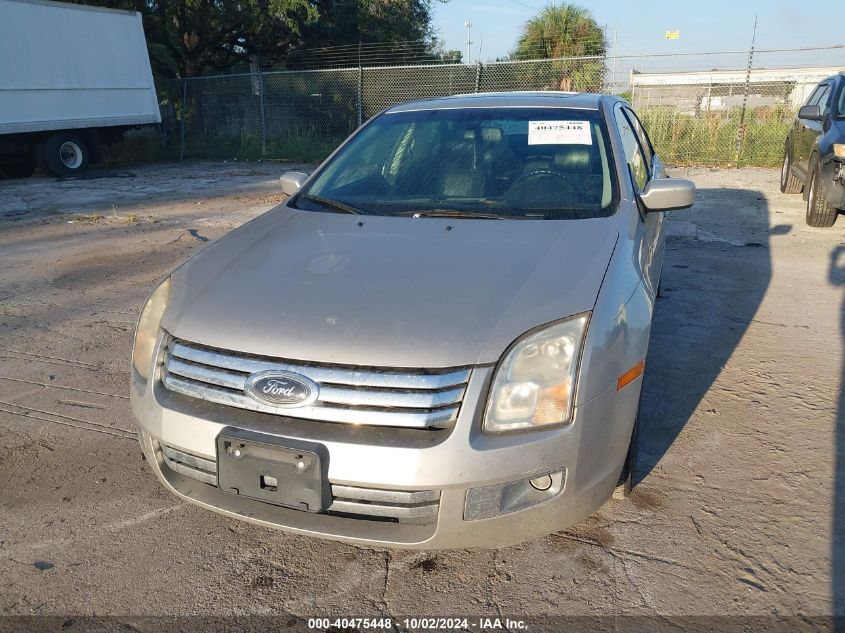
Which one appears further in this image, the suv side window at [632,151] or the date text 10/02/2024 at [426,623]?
the suv side window at [632,151]

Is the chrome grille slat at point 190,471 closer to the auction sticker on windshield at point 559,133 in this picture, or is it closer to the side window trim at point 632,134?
the auction sticker on windshield at point 559,133

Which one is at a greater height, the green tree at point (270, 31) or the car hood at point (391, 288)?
the green tree at point (270, 31)

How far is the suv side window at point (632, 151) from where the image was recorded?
342cm

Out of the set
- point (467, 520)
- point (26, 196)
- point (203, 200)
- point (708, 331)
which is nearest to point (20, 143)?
point (26, 196)

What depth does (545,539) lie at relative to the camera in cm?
249

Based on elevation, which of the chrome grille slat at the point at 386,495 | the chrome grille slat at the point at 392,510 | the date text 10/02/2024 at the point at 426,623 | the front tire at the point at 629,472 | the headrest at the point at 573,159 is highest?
the headrest at the point at 573,159

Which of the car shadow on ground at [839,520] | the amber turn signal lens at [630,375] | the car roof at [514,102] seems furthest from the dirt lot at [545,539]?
the car roof at [514,102]

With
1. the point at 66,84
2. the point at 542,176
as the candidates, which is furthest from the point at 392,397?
the point at 66,84

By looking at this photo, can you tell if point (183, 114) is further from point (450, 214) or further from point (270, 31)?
point (450, 214)

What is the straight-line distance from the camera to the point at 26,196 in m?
11.5

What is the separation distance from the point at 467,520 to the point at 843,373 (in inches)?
116

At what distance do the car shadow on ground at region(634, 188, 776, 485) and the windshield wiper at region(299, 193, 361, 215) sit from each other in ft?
5.61

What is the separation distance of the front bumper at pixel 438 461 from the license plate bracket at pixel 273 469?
30mm

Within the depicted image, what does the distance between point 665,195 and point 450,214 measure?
1.01m
